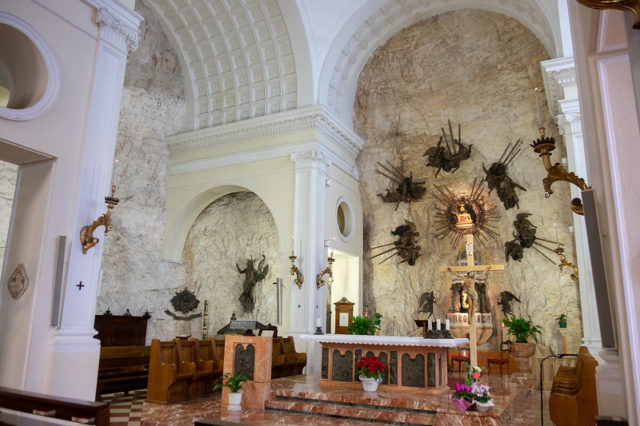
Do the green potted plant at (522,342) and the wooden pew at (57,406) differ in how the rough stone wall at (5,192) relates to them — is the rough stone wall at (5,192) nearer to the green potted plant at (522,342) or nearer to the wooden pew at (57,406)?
the wooden pew at (57,406)

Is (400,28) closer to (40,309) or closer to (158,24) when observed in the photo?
(158,24)

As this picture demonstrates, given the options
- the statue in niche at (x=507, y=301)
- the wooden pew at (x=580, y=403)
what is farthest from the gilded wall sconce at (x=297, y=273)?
the wooden pew at (x=580, y=403)

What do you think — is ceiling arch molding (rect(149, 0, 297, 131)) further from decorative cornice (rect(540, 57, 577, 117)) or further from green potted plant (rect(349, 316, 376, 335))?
decorative cornice (rect(540, 57, 577, 117))

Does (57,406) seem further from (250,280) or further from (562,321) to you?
(250,280)

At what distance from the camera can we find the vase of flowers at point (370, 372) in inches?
316

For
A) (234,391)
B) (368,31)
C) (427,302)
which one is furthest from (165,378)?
(368,31)

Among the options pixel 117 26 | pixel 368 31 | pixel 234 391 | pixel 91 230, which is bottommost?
pixel 234 391

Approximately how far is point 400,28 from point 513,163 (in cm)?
575

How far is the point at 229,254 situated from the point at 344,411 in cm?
989

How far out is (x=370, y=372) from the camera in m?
8.09

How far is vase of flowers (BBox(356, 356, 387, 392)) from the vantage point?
8039mm

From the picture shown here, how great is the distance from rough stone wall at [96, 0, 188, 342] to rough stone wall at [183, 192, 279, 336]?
727 mm

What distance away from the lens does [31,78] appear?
21.4 feet

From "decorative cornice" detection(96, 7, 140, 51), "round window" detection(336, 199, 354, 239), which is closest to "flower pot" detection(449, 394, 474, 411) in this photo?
"decorative cornice" detection(96, 7, 140, 51)
